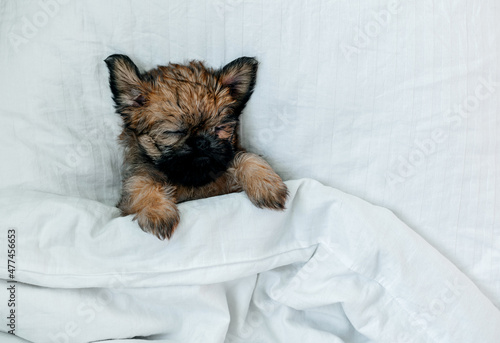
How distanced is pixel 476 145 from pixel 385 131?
296 millimetres

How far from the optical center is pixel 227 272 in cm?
142

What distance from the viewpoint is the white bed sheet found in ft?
5.09

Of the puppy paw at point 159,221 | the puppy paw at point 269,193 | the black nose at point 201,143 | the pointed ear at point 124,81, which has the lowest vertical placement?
the puppy paw at point 159,221

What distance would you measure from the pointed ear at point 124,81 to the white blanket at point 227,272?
14.0 inches

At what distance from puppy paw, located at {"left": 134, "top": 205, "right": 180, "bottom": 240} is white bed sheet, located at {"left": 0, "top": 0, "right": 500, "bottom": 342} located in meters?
0.30

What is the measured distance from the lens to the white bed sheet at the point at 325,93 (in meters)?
1.55

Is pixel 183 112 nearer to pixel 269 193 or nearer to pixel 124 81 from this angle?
pixel 124 81

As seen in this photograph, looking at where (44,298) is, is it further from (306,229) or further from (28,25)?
(28,25)

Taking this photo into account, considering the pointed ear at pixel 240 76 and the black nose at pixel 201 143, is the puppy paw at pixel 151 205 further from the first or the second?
the pointed ear at pixel 240 76

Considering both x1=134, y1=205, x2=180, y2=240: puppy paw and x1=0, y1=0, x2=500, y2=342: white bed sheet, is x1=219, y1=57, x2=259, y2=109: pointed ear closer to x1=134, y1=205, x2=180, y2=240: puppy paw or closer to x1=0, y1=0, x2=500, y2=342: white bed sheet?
x1=0, y1=0, x2=500, y2=342: white bed sheet

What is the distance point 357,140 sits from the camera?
1594 mm

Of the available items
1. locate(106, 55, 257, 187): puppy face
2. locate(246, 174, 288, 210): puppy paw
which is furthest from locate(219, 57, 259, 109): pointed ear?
locate(246, 174, 288, 210): puppy paw

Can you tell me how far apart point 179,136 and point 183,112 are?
0.25 feet

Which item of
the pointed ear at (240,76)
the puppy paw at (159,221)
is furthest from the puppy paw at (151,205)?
the pointed ear at (240,76)
